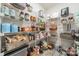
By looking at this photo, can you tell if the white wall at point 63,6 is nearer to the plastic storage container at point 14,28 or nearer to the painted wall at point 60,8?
the painted wall at point 60,8

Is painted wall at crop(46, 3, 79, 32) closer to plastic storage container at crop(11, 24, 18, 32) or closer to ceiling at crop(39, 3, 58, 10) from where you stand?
ceiling at crop(39, 3, 58, 10)

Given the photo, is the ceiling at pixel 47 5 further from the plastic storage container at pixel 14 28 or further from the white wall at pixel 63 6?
the plastic storage container at pixel 14 28

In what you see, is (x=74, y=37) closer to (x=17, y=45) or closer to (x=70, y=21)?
(x=70, y=21)

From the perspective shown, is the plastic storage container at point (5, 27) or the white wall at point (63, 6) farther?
the white wall at point (63, 6)

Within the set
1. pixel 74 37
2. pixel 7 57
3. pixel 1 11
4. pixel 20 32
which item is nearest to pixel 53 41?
pixel 74 37

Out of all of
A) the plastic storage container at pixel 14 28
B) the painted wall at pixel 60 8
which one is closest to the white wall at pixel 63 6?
the painted wall at pixel 60 8

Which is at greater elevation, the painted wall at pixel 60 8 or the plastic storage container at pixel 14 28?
the painted wall at pixel 60 8

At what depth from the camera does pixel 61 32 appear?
1539mm

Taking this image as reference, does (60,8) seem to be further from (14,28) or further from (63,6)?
(14,28)

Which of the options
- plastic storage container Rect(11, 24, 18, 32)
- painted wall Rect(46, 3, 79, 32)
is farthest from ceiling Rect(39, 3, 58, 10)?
plastic storage container Rect(11, 24, 18, 32)

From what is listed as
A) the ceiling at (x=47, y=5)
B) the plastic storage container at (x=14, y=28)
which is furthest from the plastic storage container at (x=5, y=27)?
the ceiling at (x=47, y=5)

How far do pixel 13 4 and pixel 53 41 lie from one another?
68 centimetres

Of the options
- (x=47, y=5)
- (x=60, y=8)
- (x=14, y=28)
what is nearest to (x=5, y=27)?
(x=14, y=28)

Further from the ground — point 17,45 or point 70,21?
point 70,21
